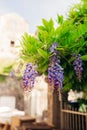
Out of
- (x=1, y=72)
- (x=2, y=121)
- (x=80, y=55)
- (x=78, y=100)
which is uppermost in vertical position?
(x=1, y=72)

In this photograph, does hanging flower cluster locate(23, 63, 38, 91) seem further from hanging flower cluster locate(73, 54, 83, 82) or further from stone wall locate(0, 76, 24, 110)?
stone wall locate(0, 76, 24, 110)

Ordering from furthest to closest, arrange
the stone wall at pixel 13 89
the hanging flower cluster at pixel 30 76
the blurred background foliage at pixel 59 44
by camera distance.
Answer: the stone wall at pixel 13 89 → the hanging flower cluster at pixel 30 76 → the blurred background foliage at pixel 59 44

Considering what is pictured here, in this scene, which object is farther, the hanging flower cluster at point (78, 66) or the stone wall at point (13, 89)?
the stone wall at point (13, 89)

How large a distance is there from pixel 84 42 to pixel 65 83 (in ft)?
1.59

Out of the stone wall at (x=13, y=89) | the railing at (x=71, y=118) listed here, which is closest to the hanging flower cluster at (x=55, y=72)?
the railing at (x=71, y=118)

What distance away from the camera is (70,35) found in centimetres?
149

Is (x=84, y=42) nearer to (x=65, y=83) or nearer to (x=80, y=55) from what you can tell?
(x=80, y=55)

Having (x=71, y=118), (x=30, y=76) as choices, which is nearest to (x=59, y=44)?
(x=30, y=76)

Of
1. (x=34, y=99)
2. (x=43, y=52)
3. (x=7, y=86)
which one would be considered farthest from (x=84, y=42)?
(x=7, y=86)

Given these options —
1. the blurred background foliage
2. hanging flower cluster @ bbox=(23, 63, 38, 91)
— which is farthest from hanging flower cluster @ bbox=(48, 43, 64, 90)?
hanging flower cluster @ bbox=(23, 63, 38, 91)

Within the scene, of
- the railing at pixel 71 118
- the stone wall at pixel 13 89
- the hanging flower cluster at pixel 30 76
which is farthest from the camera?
the stone wall at pixel 13 89

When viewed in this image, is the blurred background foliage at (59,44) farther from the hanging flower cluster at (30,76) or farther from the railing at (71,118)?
the railing at (71,118)

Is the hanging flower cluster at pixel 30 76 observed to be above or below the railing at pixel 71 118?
above

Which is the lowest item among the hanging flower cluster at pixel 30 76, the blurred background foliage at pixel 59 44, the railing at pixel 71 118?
the railing at pixel 71 118
